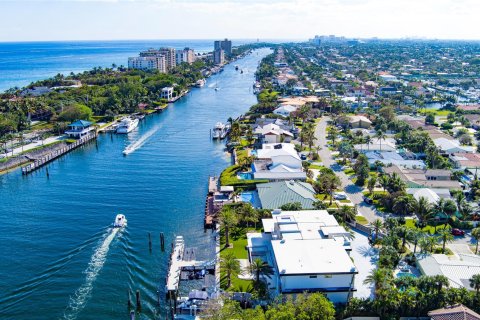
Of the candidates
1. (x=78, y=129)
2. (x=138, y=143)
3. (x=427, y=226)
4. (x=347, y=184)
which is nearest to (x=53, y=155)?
(x=78, y=129)

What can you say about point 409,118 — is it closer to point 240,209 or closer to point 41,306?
point 240,209

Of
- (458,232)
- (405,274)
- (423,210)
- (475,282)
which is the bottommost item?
(405,274)

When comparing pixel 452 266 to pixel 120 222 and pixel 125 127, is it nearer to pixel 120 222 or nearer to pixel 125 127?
pixel 120 222

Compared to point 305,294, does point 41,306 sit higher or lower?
lower

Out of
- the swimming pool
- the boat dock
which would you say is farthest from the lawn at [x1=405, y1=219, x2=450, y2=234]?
the boat dock

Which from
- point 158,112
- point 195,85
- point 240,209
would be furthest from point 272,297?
point 195,85

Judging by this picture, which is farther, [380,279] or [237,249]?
[237,249]
